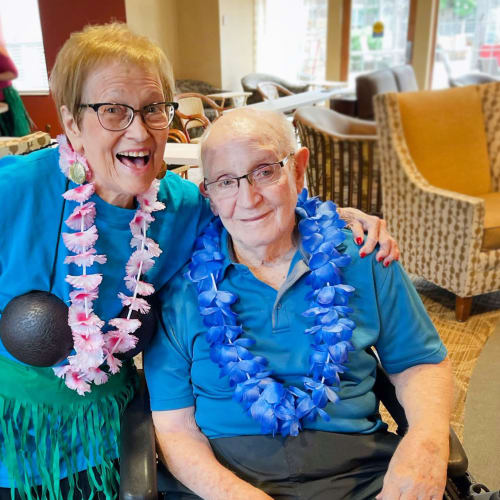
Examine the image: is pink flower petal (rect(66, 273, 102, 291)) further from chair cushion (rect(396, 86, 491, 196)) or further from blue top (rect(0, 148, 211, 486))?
chair cushion (rect(396, 86, 491, 196))

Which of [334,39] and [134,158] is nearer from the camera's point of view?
[134,158]

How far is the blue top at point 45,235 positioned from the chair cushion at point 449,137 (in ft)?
7.96

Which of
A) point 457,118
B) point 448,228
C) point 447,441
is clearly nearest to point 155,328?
point 447,441

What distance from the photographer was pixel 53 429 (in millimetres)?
1200

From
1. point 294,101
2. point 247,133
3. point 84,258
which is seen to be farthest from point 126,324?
point 294,101

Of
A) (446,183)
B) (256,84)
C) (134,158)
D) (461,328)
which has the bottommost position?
(461,328)

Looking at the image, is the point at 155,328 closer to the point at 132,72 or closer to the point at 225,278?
the point at 225,278

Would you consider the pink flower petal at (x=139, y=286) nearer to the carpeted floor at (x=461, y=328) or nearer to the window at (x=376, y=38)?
the carpeted floor at (x=461, y=328)

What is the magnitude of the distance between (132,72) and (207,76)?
25.0ft

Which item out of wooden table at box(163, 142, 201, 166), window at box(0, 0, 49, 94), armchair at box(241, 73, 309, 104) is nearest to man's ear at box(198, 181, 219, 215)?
wooden table at box(163, 142, 201, 166)

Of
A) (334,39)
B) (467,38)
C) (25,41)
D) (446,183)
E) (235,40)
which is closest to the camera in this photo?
(446,183)

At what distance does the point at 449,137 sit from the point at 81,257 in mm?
2812

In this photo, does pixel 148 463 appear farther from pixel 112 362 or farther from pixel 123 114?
pixel 123 114

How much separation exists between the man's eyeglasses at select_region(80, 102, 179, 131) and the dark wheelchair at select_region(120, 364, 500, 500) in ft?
2.02
